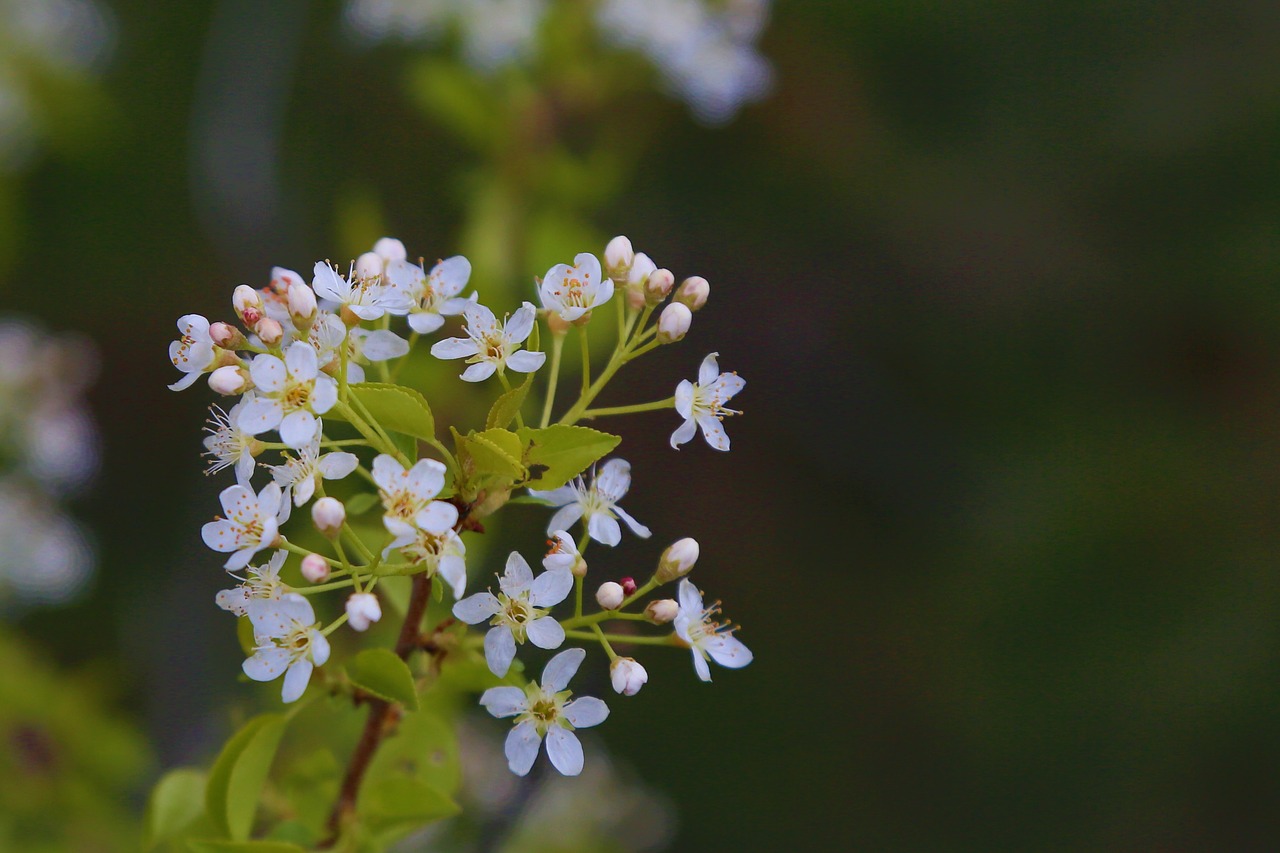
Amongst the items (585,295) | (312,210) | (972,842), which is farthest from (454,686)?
(972,842)

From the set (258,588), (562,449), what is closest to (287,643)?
(258,588)

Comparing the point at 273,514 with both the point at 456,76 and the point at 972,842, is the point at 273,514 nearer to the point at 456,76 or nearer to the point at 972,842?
the point at 456,76

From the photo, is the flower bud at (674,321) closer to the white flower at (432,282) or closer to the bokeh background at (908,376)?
the white flower at (432,282)

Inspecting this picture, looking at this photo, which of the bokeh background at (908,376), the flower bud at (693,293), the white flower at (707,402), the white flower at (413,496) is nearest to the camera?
the white flower at (413,496)

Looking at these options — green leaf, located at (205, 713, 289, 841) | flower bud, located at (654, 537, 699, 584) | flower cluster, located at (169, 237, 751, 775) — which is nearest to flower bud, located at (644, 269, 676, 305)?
flower cluster, located at (169, 237, 751, 775)

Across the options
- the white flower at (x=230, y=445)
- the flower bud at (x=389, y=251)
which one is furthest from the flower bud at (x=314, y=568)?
the flower bud at (x=389, y=251)

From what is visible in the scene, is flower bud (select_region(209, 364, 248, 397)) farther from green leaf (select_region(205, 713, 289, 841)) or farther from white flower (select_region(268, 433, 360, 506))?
green leaf (select_region(205, 713, 289, 841))

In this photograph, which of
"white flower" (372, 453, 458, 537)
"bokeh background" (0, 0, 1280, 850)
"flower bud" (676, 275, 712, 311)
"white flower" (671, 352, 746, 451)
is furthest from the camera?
"bokeh background" (0, 0, 1280, 850)
